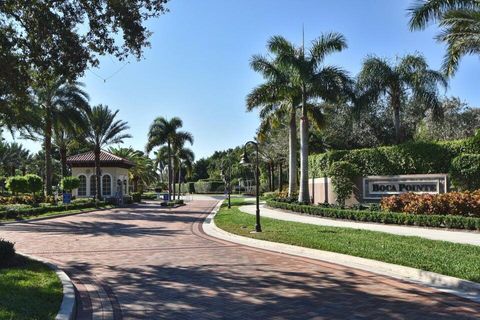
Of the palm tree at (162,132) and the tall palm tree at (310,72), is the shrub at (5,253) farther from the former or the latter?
the palm tree at (162,132)

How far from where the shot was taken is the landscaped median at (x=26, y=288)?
654 centimetres

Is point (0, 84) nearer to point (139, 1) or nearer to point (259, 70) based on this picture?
point (139, 1)

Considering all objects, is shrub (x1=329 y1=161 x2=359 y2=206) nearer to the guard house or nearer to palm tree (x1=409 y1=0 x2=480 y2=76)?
palm tree (x1=409 y1=0 x2=480 y2=76)

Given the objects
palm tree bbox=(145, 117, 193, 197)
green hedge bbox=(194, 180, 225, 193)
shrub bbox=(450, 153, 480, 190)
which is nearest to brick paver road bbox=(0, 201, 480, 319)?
shrub bbox=(450, 153, 480, 190)

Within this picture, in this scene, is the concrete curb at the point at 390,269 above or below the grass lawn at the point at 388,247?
below

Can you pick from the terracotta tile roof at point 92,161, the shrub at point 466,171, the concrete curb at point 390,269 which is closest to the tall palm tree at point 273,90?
the shrub at point 466,171

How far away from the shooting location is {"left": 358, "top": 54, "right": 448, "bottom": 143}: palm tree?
93.6ft

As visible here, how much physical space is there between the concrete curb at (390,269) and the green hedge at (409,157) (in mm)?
11825

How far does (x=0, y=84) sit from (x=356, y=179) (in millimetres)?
19581

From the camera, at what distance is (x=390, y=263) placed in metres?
10.4

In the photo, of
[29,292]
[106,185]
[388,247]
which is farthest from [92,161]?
[29,292]

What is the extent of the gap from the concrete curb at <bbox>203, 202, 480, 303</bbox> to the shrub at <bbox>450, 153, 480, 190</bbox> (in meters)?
11.1

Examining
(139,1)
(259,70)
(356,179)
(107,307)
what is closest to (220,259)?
(107,307)

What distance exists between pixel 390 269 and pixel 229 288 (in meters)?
3.40
